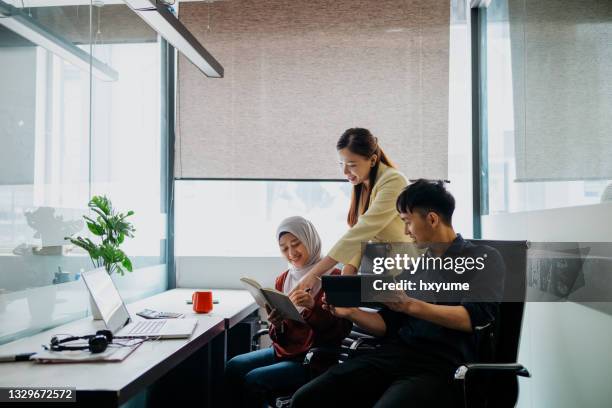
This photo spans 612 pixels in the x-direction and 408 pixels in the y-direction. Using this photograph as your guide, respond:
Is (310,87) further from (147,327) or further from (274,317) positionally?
(147,327)

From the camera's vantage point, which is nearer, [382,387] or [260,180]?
[382,387]

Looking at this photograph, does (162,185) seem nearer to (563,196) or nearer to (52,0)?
(52,0)

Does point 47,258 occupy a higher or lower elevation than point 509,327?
higher

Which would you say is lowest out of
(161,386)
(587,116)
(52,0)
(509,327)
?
(161,386)

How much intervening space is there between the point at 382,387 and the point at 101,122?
6.41 ft

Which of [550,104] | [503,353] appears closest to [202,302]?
[503,353]

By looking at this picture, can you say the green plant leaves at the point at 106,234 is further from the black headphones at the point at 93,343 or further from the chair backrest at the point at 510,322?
the chair backrest at the point at 510,322

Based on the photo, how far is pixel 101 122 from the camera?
2.73 m

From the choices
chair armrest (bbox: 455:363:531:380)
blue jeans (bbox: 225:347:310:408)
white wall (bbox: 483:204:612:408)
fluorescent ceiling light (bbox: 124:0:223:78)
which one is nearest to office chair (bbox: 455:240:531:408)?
chair armrest (bbox: 455:363:531:380)

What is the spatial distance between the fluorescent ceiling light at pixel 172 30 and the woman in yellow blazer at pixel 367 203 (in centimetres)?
88

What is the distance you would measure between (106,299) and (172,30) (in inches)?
47.0

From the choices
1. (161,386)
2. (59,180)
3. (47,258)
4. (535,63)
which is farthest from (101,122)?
(535,63)

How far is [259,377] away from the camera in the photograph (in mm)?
2197

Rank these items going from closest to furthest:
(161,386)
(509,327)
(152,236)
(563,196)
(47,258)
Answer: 1. (509,327)
2. (563,196)
3. (47,258)
4. (161,386)
5. (152,236)
